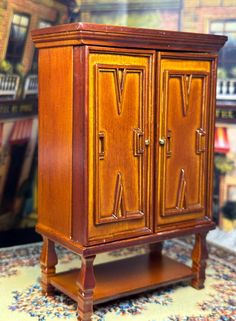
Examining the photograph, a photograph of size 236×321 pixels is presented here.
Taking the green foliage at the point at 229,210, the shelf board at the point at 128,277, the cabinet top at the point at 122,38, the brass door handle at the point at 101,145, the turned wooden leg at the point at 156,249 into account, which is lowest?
the shelf board at the point at 128,277

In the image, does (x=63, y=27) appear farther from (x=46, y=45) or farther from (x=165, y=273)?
(x=165, y=273)

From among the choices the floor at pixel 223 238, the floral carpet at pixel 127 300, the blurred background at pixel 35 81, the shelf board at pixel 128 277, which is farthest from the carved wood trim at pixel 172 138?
the blurred background at pixel 35 81

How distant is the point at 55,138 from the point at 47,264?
2.58 ft

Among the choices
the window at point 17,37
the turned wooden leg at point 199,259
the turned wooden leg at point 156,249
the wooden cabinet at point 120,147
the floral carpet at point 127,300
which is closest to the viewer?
the wooden cabinet at point 120,147

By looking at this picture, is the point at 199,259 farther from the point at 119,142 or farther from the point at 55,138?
the point at 55,138

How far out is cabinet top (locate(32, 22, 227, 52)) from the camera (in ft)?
8.64

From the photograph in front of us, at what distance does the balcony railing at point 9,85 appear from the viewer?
3840 millimetres

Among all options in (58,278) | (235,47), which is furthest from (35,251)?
(235,47)

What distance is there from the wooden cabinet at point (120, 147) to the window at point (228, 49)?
1.02 metres

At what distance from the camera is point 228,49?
13.7 ft

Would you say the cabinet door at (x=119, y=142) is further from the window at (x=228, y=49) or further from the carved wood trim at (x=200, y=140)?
the window at (x=228, y=49)

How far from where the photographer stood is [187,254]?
4035mm

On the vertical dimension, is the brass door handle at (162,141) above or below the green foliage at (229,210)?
above

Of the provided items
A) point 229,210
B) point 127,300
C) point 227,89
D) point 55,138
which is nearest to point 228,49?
point 227,89
